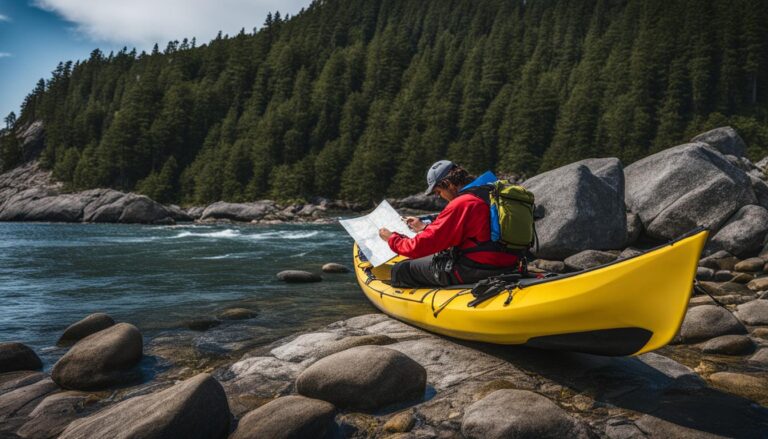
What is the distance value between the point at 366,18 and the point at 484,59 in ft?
184

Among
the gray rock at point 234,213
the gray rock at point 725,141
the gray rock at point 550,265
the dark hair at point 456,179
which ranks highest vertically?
the gray rock at point 725,141

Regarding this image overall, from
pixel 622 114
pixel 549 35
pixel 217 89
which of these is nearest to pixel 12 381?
pixel 622 114

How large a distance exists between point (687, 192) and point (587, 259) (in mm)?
3909

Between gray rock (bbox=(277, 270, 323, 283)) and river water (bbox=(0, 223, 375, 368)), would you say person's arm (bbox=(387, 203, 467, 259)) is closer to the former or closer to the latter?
river water (bbox=(0, 223, 375, 368))

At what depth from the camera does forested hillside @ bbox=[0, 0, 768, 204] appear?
61875mm

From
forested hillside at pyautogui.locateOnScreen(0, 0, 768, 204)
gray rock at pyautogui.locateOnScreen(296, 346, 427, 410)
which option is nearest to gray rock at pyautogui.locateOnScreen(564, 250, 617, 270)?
gray rock at pyautogui.locateOnScreen(296, 346, 427, 410)

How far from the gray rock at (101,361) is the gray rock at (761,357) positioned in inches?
262

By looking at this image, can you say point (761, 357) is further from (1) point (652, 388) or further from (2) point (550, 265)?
(2) point (550, 265)

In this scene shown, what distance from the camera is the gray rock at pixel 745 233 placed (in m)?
10.8

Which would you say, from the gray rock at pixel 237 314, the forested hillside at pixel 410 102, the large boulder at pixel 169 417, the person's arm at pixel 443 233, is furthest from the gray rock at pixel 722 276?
the forested hillside at pixel 410 102

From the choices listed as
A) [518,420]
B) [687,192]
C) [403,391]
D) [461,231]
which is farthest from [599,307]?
[687,192]

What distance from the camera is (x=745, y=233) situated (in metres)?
10.8

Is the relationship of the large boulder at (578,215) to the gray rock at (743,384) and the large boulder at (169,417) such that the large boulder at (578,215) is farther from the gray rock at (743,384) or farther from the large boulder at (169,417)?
the large boulder at (169,417)

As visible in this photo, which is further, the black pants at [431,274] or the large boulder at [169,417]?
the black pants at [431,274]
